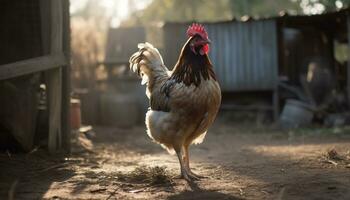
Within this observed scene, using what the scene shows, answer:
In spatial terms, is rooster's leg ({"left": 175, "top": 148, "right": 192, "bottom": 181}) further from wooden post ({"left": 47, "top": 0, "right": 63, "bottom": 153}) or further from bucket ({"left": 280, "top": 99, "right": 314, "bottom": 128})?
bucket ({"left": 280, "top": 99, "right": 314, "bottom": 128})

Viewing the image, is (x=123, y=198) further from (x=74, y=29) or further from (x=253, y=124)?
(x=74, y=29)

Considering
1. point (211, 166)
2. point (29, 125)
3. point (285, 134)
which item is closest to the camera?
Answer: point (211, 166)

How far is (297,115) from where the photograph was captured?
15914mm

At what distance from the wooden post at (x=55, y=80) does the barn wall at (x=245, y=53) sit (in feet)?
33.8

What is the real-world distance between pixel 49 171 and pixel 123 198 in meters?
2.12

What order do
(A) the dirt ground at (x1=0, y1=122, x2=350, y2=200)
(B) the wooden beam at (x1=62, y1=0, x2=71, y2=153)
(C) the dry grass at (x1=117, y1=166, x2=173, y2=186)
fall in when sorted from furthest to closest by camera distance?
(B) the wooden beam at (x1=62, y1=0, x2=71, y2=153) → (C) the dry grass at (x1=117, y1=166, x2=173, y2=186) → (A) the dirt ground at (x1=0, y1=122, x2=350, y2=200)

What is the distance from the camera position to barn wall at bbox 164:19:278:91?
17688mm

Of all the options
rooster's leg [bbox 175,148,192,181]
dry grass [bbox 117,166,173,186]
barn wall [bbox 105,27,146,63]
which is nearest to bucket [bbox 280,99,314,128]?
barn wall [bbox 105,27,146,63]

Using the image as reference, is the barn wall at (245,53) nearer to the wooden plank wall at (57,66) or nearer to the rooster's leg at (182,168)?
the wooden plank wall at (57,66)

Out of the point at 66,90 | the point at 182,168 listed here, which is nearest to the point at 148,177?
the point at 182,168

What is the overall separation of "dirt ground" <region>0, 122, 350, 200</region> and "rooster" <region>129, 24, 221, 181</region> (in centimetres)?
52

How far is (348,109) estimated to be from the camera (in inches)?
651

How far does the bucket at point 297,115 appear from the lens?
15.9 m

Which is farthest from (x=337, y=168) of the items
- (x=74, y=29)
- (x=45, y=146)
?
(x=74, y=29)
